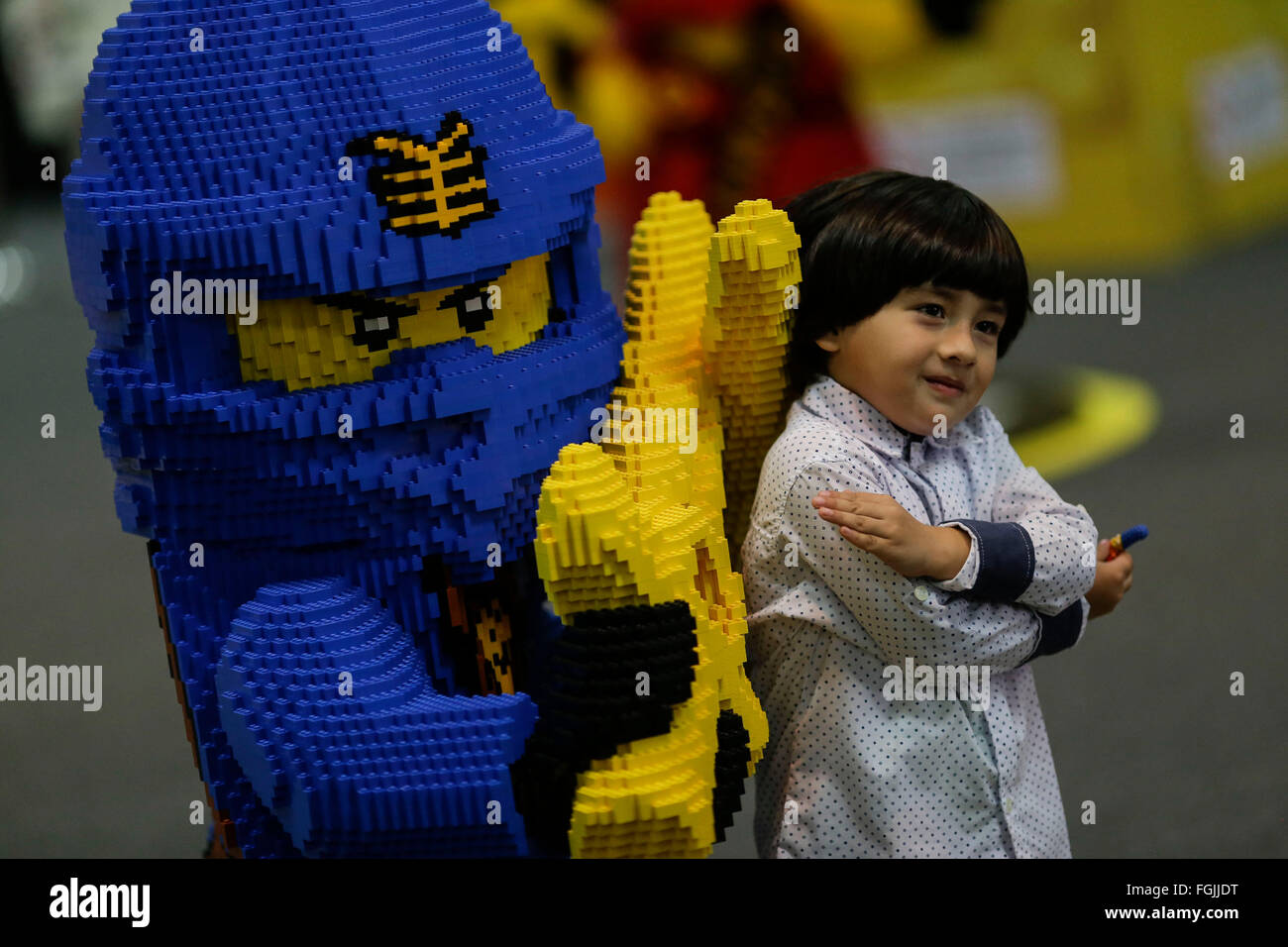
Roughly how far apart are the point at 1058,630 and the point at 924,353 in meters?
0.30

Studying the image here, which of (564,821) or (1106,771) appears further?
(1106,771)

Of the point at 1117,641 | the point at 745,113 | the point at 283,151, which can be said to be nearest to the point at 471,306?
the point at 283,151

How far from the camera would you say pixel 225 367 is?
1.46 metres

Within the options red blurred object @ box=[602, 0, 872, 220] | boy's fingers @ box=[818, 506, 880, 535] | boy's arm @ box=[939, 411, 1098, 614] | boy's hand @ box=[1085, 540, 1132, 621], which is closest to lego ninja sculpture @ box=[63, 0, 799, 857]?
boy's fingers @ box=[818, 506, 880, 535]

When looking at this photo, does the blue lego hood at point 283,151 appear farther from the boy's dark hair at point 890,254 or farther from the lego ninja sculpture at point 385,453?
the boy's dark hair at point 890,254

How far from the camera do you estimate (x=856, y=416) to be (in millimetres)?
1586

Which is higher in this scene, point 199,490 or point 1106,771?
point 199,490

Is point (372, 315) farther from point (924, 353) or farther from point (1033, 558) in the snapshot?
point (1033, 558)

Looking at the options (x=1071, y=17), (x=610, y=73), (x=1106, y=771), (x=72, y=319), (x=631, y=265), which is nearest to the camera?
(x=631, y=265)

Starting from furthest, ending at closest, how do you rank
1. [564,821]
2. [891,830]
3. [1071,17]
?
[1071,17], [891,830], [564,821]

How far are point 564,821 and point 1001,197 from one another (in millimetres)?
4295

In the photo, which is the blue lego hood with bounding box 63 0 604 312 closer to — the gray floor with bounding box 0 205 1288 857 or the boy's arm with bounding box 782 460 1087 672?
the boy's arm with bounding box 782 460 1087 672

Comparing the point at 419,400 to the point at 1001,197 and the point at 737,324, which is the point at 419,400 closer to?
the point at 737,324
